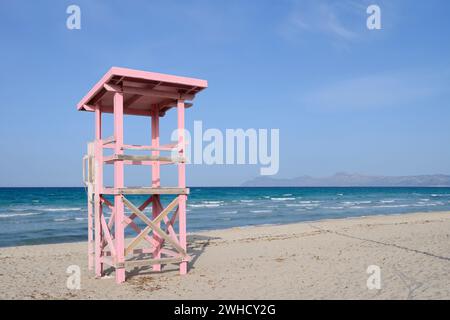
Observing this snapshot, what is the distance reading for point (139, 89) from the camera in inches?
314

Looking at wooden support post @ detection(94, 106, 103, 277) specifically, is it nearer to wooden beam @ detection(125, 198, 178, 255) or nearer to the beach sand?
the beach sand

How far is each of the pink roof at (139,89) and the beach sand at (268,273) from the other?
3.73m

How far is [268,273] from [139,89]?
4.67m

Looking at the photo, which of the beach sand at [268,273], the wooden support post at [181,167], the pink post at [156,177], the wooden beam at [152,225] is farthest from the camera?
the pink post at [156,177]

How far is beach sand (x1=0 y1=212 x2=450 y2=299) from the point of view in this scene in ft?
23.3

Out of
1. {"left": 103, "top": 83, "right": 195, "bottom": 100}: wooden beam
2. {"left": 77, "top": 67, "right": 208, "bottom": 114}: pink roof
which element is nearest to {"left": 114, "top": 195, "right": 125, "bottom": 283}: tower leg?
{"left": 103, "top": 83, "right": 195, "bottom": 100}: wooden beam

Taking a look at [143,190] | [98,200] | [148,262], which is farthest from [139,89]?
[148,262]

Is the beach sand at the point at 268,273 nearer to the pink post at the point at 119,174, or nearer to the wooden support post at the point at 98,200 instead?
the wooden support post at the point at 98,200

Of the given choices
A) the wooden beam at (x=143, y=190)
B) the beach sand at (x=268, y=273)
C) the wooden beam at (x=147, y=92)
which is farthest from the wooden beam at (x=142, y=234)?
the wooden beam at (x=147, y=92)

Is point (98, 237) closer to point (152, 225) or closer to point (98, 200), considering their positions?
point (98, 200)

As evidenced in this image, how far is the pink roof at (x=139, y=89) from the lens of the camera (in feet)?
24.7

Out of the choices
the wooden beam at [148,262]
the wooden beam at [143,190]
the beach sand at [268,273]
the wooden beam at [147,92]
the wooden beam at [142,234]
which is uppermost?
the wooden beam at [147,92]

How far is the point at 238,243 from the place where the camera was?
14.4 metres
